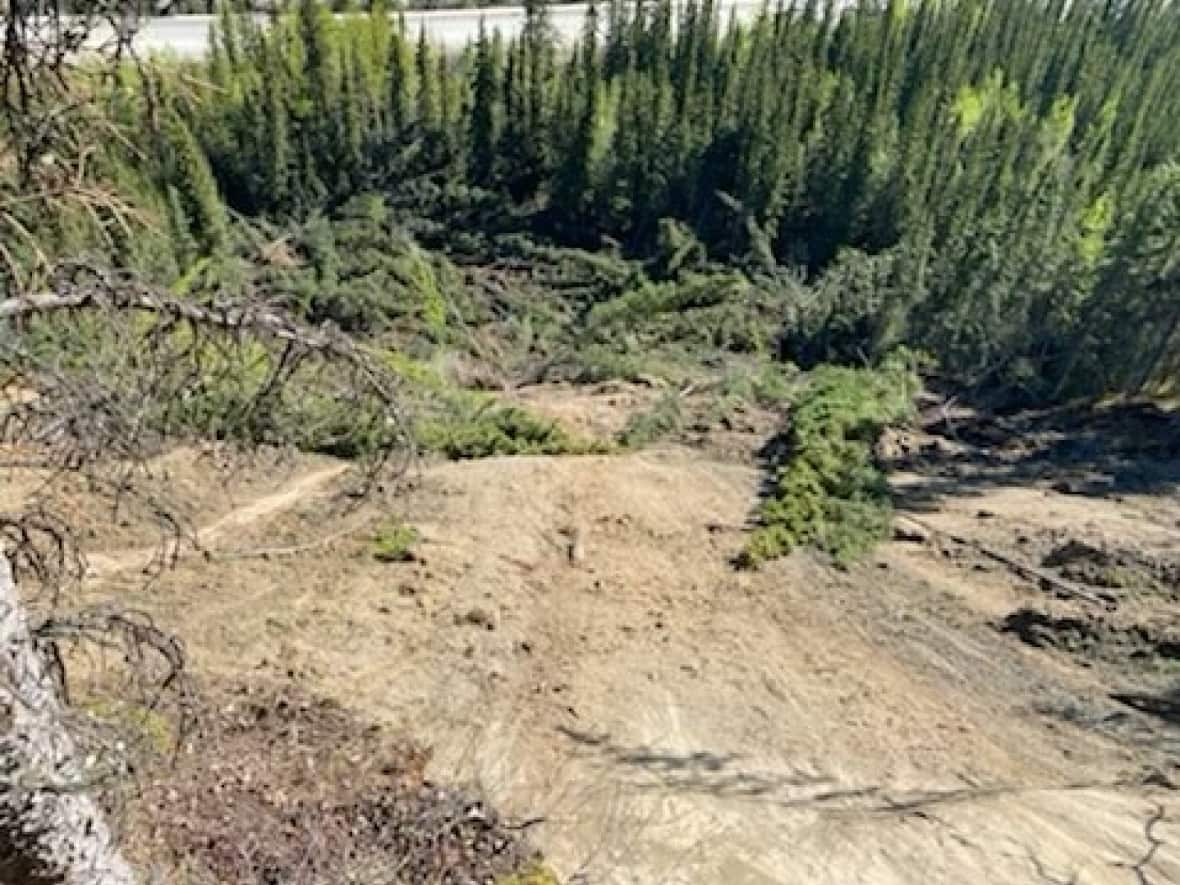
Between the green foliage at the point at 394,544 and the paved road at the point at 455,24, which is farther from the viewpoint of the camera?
the paved road at the point at 455,24

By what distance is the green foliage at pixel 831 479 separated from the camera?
11.3m

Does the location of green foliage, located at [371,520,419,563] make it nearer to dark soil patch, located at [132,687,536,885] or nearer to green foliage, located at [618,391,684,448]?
dark soil patch, located at [132,687,536,885]

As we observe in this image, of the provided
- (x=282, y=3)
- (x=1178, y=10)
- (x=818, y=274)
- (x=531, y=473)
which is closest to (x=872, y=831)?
(x=531, y=473)

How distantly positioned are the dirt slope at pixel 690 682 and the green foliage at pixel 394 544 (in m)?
0.14

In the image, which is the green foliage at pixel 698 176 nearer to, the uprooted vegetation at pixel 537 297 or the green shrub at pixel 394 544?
the uprooted vegetation at pixel 537 297

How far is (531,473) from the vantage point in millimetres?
12539

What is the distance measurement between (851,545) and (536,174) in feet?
47.3

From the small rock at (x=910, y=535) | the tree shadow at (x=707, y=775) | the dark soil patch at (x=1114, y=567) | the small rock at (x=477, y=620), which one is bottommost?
the small rock at (x=910, y=535)

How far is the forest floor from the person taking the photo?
7.17 metres

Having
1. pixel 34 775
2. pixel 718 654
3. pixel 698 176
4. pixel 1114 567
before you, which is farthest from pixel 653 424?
pixel 34 775

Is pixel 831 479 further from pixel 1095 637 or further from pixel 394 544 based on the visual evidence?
pixel 394 544

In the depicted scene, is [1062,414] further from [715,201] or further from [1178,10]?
[1178,10]

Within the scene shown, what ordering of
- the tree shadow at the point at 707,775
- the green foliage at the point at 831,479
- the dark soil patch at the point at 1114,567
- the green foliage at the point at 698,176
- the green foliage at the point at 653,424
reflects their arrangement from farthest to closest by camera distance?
the green foliage at the point at 698,176
the green foliage at the point at 653,424
the green foliage at the point at 831,479
the dark soil patch at the point at 1114,567
the tree shadow at the point at 707,775

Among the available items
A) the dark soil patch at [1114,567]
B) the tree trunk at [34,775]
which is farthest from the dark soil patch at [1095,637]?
the tree trunk at [34,775]
